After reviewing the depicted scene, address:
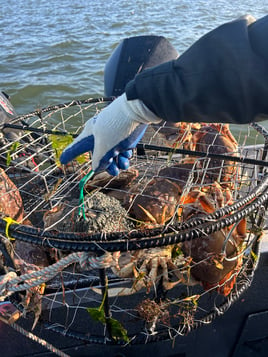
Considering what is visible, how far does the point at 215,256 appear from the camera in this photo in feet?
5.74

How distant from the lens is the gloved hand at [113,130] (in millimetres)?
1468

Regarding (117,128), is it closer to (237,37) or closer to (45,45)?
(237,37)

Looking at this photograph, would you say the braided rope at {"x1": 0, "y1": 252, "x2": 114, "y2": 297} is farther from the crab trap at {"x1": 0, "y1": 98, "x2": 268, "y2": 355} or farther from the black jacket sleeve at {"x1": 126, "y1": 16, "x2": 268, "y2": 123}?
the black jacket sleeve at {"x1": 126, "y1": 16, "x2": 268, "y2": 123}

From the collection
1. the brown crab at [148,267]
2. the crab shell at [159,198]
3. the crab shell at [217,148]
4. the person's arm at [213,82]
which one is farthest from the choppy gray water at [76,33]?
the person's arm at [213,82]

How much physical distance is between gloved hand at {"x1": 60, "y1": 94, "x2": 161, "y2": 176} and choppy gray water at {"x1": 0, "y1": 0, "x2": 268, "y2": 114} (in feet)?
14.4

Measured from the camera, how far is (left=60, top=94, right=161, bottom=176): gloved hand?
4.82 feet

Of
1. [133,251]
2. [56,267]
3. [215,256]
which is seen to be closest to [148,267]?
[133,251]

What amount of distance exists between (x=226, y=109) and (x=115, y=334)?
46.3 inches

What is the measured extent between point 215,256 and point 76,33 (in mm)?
9820

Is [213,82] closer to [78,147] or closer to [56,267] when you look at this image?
[78,147]

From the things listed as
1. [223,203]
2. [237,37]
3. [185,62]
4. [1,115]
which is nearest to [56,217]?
[223,203]

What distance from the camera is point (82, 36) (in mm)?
9953

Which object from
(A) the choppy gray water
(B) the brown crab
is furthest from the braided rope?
(A) the choppy gray water

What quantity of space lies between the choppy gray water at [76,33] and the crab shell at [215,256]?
4666mm
